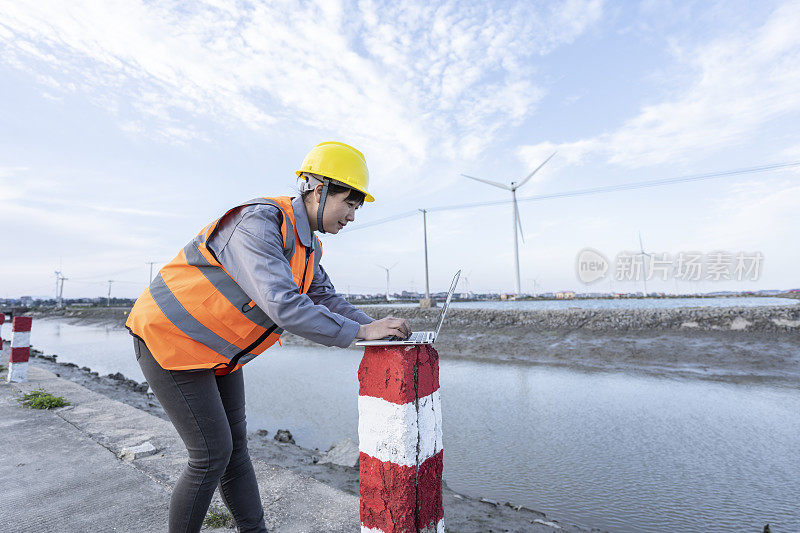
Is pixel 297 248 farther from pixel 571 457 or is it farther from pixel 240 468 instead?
pixel 571 457

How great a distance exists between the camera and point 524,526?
2848 millimetres

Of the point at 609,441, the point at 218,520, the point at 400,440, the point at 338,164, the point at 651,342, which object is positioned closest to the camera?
the point at 400,440

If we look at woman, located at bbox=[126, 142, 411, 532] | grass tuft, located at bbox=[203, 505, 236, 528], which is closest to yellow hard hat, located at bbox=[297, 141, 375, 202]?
woman, located at bbox=[126, 142, 411, 532]

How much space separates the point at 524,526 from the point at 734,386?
6.81 m

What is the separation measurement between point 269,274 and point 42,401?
18.8 feet

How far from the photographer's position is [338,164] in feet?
5.68

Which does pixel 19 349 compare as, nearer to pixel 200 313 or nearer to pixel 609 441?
pixel 200 313

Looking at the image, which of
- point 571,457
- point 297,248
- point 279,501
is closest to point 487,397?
point 571,457

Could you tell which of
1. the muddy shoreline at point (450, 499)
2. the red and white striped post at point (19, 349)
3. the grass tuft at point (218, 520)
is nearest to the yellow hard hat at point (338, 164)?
the grass tuft at point (218, 520)

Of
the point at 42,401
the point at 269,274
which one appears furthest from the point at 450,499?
the point at 42,401

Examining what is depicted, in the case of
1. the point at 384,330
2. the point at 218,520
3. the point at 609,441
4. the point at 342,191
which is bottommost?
the point at 609,441

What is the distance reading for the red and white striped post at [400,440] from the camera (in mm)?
1457

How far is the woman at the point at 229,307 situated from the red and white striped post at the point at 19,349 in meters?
6.91

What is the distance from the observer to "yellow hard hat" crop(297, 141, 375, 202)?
5.66 feet
